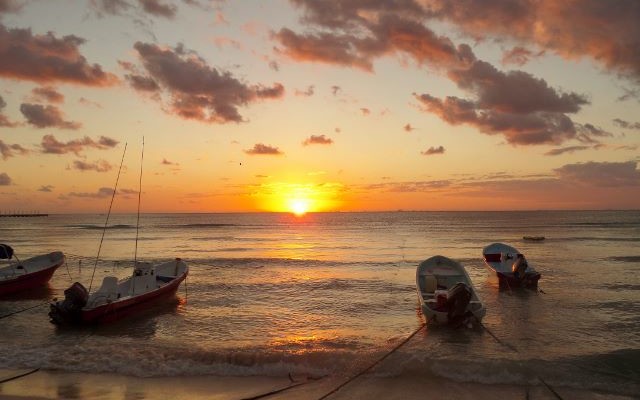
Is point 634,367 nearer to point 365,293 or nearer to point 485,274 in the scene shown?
point 365,293

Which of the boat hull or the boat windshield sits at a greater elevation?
the boat windshield

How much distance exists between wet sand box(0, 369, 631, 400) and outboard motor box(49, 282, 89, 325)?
4612 mm

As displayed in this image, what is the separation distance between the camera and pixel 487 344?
1487cm

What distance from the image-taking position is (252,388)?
433 inches

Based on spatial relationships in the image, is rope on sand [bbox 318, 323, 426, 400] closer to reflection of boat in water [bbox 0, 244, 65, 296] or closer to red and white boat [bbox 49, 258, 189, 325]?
red and white boat [bbox 49, 258, 189, 325]

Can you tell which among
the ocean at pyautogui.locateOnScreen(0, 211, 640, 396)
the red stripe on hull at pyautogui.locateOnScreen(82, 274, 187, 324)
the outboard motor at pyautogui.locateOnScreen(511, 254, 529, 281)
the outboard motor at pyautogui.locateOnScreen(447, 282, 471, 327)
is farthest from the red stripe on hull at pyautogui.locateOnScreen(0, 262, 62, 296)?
the outboard motor at pyautogui.locateOnScreen(511, 254, 529, 281)

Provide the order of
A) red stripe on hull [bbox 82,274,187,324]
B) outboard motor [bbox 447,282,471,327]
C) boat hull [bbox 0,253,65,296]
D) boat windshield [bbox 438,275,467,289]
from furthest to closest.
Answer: boat hull [bbox 0,253,65,296] < boat windshield [bbox 438,275,467,289] < red stripe on hull [bbox 82,274,187,324] < outboard motor [bbox 447,282,471,327]

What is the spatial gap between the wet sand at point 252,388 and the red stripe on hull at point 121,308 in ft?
15.4

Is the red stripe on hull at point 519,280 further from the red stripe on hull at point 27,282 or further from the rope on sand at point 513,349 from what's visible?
the red stripe on hull at point 27,282

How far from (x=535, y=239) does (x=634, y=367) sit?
→ 51.7 meters

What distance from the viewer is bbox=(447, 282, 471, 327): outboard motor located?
15938mm

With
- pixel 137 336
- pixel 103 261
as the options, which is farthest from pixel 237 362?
pixel 103 261

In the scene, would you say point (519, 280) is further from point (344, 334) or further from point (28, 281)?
point (28, 281)

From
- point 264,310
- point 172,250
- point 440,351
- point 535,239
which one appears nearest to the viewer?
point 440,351
